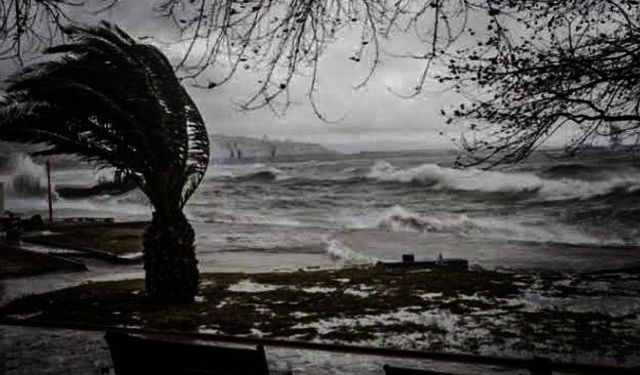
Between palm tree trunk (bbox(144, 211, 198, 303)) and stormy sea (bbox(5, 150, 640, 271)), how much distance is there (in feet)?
17.2

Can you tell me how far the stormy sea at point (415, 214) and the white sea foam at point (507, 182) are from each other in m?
0.10

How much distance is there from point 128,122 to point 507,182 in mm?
40968

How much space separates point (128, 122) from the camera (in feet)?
29.8

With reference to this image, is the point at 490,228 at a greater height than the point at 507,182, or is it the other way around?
the point at 507,182

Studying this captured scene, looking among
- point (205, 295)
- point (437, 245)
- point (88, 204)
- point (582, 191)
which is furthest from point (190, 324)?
point (88, 204)

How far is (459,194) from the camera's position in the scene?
46.8 m

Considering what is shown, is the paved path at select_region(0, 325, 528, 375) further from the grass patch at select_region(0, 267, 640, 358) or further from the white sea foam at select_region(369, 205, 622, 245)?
the white sea foam at select_region(369, 205, 622, 245)

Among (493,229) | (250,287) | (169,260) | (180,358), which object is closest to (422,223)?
(493,229)

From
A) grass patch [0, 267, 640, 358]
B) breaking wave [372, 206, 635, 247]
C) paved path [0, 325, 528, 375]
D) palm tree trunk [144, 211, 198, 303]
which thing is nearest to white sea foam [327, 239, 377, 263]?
grass patch [0, 267, 640, 358]

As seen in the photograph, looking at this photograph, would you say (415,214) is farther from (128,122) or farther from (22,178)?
(22,178)

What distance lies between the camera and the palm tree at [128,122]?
8867 mm

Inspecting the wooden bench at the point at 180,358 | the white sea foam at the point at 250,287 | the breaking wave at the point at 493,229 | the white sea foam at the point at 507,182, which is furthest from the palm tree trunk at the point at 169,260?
the white sea foam at the point at 507,182

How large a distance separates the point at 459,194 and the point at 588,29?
41.6 meters

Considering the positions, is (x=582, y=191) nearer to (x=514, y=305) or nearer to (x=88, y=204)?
(x=514, y=305)
